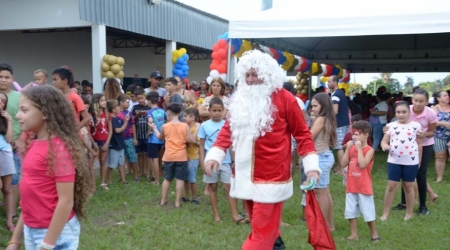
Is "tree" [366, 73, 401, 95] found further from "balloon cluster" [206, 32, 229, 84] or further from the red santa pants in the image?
the red santa pants

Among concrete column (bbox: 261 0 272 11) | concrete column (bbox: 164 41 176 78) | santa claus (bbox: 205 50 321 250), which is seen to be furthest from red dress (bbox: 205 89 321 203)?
concrete column (bbox: 164 41 176 78)

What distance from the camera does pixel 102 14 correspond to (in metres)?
11.4

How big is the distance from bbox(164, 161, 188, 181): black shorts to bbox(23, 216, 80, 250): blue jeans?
336 centimetres

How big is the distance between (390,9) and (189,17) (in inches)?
394

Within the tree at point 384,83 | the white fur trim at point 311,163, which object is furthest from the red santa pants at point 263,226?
the tree at point 384,83

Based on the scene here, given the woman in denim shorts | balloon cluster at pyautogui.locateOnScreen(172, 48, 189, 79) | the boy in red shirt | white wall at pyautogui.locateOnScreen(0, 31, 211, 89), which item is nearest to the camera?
the boy in red shirt

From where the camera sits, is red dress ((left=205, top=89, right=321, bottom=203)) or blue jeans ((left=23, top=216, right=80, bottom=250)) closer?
blue jeans ((left=23, top=216, right=80, bottom=250))

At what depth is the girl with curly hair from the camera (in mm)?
2051

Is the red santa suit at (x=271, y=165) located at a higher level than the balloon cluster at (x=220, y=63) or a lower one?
lower

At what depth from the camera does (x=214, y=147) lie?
3666mm

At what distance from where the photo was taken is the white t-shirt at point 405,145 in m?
4.93

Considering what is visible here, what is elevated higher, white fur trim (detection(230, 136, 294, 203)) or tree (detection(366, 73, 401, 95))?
tree (detection(366, 73, 401, 95))

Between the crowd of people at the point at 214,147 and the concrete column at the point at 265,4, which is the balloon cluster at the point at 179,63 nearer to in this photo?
the concrete column at the point at 265,4

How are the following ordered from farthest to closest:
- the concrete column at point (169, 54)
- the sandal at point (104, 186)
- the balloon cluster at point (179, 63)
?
the concrete column at point (169, 54) → the balloon cluster at point (179, 63) → the sandal at point (104, 186)
